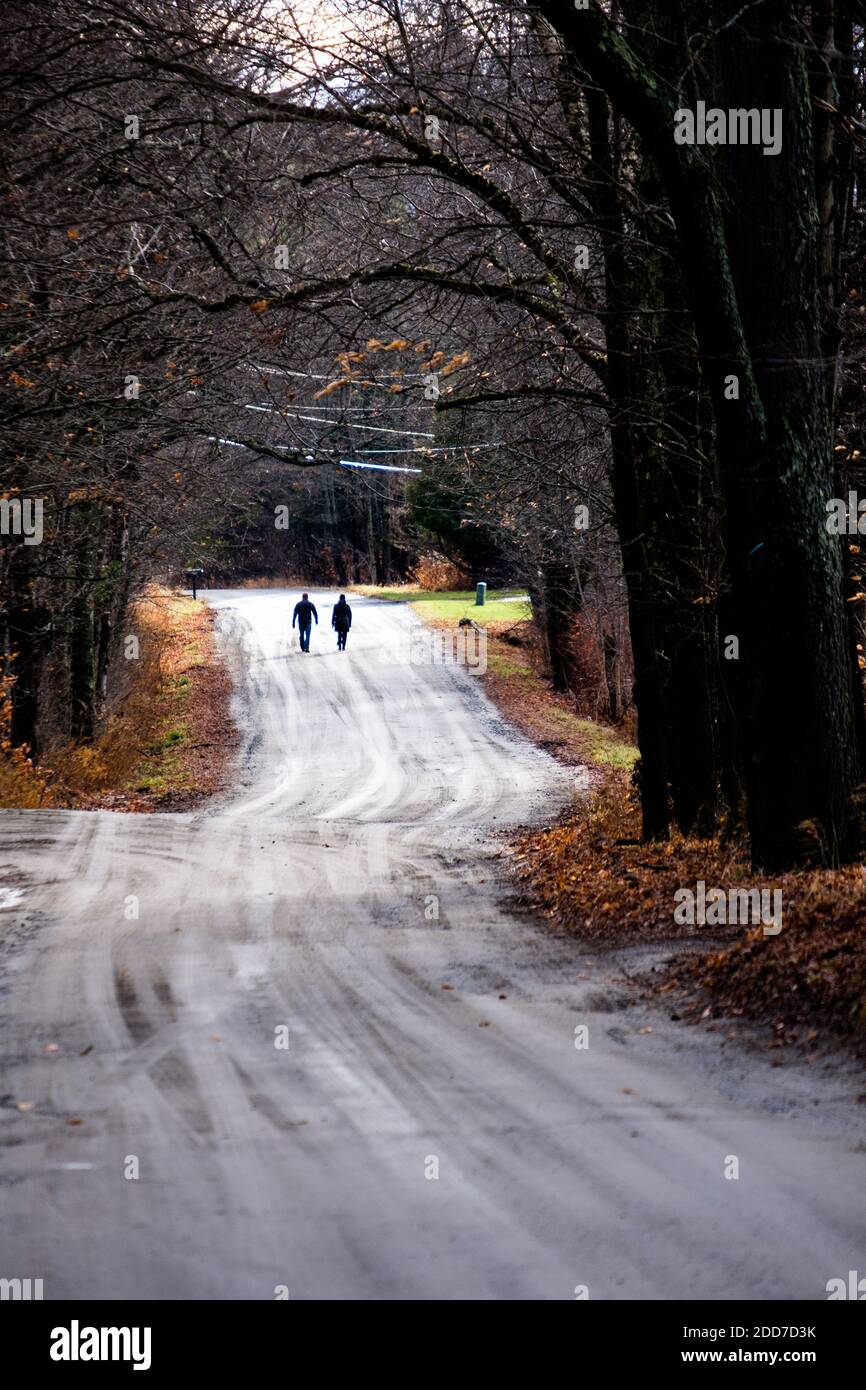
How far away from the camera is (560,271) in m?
12.2

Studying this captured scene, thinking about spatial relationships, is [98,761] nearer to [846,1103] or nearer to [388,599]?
[846,1103]

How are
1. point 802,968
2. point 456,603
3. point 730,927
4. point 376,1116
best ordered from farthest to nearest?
point 456,603
point 730,927
point 802,968
point 376,1116

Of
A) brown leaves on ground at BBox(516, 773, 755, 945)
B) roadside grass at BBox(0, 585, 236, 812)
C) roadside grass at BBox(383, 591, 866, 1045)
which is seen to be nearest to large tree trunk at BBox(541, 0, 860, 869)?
roadside grass at BBox(383, 591, 866, 1045)

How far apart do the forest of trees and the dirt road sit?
2.86 m

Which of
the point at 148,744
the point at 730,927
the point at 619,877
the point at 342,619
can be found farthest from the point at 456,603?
the point at 730,927

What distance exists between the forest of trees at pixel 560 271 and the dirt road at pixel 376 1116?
2.86 m

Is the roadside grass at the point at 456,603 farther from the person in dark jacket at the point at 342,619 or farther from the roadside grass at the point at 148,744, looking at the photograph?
the roadside grass at the point at 148,744

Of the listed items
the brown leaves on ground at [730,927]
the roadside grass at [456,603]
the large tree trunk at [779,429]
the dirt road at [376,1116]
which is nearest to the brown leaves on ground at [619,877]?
the brown leaves on ground at [730,927]

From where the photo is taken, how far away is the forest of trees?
9125 millimetres

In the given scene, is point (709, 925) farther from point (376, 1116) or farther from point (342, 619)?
point (342, 619)

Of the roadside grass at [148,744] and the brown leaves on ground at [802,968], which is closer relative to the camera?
the brown leaves on ground at [802,968]

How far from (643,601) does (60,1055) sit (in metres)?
8.19

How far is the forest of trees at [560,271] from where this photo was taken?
359 inches

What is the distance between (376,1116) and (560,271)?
862 centimetres
